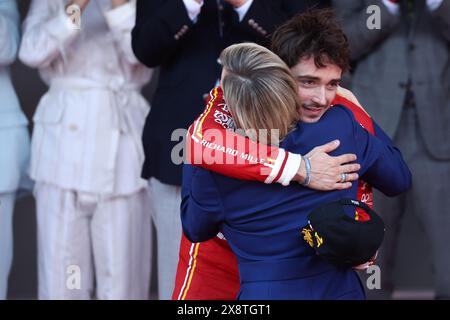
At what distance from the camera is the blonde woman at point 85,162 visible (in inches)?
148

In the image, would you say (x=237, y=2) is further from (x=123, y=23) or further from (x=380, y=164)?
(x=380, y=164)

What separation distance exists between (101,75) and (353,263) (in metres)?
1.80

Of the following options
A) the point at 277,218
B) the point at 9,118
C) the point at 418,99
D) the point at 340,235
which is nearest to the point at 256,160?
the point at 277,218

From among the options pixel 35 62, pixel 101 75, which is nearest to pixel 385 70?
pixel 101 75

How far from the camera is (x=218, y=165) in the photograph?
7.46ft

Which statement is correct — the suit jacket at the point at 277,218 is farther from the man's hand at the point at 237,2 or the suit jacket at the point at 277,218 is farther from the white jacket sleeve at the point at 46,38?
the white jacket sleeve at the point at 46,38

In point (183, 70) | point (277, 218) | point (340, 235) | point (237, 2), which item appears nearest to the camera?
point (340, 235)

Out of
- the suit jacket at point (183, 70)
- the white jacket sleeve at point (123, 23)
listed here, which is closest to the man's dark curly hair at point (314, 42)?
the suit jacket at point (183, 70)

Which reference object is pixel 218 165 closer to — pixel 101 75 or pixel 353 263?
pixel 353 263

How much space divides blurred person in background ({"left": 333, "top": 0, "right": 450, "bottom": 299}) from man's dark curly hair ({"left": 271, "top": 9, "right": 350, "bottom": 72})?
3.70 ft

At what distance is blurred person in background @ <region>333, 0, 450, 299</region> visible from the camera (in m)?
3.62

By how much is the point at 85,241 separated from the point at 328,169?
1.74m

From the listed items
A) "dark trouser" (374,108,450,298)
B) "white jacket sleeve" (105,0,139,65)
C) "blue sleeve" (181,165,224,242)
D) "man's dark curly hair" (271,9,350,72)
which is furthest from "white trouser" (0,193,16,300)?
"man's dark curly hair" (271,9,350,72)

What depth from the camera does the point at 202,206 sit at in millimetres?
2318
